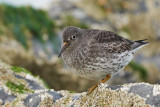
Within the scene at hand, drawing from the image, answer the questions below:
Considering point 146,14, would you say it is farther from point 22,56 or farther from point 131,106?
point 131,106

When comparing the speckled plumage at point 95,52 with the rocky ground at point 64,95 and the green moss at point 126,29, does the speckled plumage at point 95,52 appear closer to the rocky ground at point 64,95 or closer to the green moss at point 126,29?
the rocky ground at point 64,95

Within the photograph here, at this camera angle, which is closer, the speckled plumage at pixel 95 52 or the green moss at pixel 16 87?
the speckled plumage at pixel 95 52

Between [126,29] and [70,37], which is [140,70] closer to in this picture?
[126,29]

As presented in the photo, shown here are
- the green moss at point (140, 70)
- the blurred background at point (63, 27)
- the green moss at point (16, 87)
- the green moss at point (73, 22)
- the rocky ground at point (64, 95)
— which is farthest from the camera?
the green moss at point (73, 22)

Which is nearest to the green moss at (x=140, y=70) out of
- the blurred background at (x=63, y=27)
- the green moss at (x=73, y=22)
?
the blurred background at (x=63, y=27)

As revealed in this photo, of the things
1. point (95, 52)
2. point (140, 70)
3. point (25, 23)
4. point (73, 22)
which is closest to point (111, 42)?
point (95, 52)

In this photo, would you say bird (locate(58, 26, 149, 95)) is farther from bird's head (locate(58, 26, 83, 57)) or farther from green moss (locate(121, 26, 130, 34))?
green moss (locate(121, 26, 130, 34))
